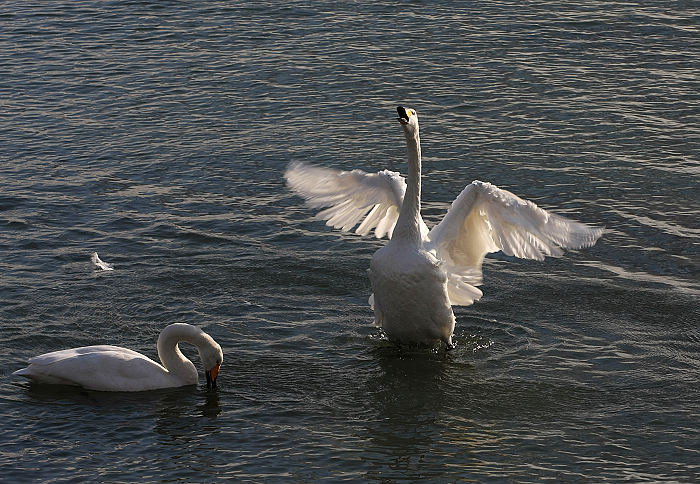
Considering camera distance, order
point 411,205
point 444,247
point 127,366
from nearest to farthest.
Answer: point 127,366, point 411,205, point 444,247

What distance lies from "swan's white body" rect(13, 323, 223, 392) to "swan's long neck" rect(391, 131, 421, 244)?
7.30 feet

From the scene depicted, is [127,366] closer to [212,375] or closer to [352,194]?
[212,375]

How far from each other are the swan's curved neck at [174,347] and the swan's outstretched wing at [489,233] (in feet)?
8.83

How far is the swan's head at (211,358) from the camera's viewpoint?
11.0 meters

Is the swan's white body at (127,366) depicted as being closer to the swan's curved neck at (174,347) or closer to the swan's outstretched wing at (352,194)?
the swan's curved neck at (174,347)

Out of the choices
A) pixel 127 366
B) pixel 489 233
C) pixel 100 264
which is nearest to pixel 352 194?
pixel 489 233

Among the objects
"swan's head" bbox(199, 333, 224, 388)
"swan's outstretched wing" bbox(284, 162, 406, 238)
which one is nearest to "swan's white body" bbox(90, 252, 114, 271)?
"swan's outstretched wing" bbox(284, 162, 406, 238)

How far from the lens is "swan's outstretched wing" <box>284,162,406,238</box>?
12.9 m

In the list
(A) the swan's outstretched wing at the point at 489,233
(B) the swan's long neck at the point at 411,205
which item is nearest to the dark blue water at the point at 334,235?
(A) the swan's outstretched wing at the point at 489,233

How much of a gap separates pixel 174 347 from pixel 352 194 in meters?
2.95

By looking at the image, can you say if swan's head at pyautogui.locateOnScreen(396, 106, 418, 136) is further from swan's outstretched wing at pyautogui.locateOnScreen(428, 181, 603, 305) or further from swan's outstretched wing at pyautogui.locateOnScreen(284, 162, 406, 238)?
swan's outstretched wing at pyautogui.locateOnScreen(284, 162, 406, 238)

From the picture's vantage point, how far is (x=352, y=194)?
42.7 ft

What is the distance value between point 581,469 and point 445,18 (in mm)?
13835

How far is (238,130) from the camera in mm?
18062
